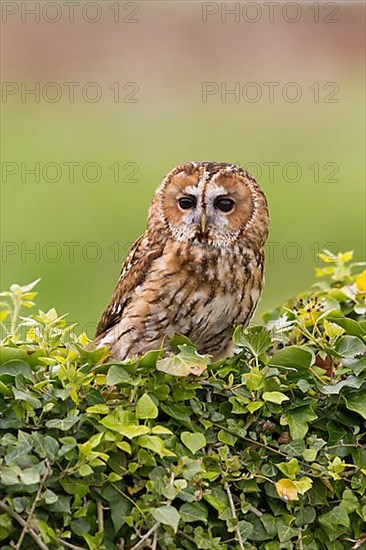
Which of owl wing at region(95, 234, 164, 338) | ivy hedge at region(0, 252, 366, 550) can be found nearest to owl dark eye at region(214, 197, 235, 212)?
owl wing at region(95, 234, 164, 338)

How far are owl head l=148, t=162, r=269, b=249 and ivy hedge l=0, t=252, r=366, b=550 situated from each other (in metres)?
0.77

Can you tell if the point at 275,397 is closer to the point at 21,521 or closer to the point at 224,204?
the point at 21,521

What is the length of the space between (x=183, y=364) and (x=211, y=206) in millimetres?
999

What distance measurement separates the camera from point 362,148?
38.9 ft

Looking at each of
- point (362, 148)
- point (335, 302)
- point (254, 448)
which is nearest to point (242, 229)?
point (335, 302)

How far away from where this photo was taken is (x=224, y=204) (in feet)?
10.5

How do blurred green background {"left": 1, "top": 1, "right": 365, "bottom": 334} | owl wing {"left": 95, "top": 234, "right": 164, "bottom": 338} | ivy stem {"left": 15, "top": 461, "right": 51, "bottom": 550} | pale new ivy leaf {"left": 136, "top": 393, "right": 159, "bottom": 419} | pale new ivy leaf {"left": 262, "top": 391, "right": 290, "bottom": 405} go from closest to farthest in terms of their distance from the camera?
ivy stem {"left": 15, "top": 461, "right": 51, "bottom": 550}, pale new ivy leaf {"left": 136, "top": 393, "right": 159, "bottom": 419}, pale new ivy leaf {"left": 262, "top": 391, "right": 290, "bottom": 405}, owl wing {"left": 95, "top": 234, "right": 164, "bottom": 338}, blurred green background {"left": 1, "top": 1, "right": 365, "bottom": 334}

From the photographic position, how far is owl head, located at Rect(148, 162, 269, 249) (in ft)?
10.3

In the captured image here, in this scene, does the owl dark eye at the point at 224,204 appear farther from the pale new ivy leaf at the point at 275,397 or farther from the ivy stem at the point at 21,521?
the ivy stem at the point at 21,521

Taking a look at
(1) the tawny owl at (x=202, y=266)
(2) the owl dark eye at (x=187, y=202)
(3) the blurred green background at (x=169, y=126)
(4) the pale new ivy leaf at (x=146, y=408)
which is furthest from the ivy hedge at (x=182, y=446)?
(3) the blurred green background at (x=169, y=126)

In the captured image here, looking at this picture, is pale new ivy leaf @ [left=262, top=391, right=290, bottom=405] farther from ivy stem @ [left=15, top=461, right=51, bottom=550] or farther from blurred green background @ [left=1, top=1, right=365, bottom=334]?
blurred green background @ [left=1, top=1, right=365, bottom=334]

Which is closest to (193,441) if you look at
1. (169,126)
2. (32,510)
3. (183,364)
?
(183,364)

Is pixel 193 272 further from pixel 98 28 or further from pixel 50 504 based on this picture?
pixel 98 28

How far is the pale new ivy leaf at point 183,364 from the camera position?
7.32 ft
